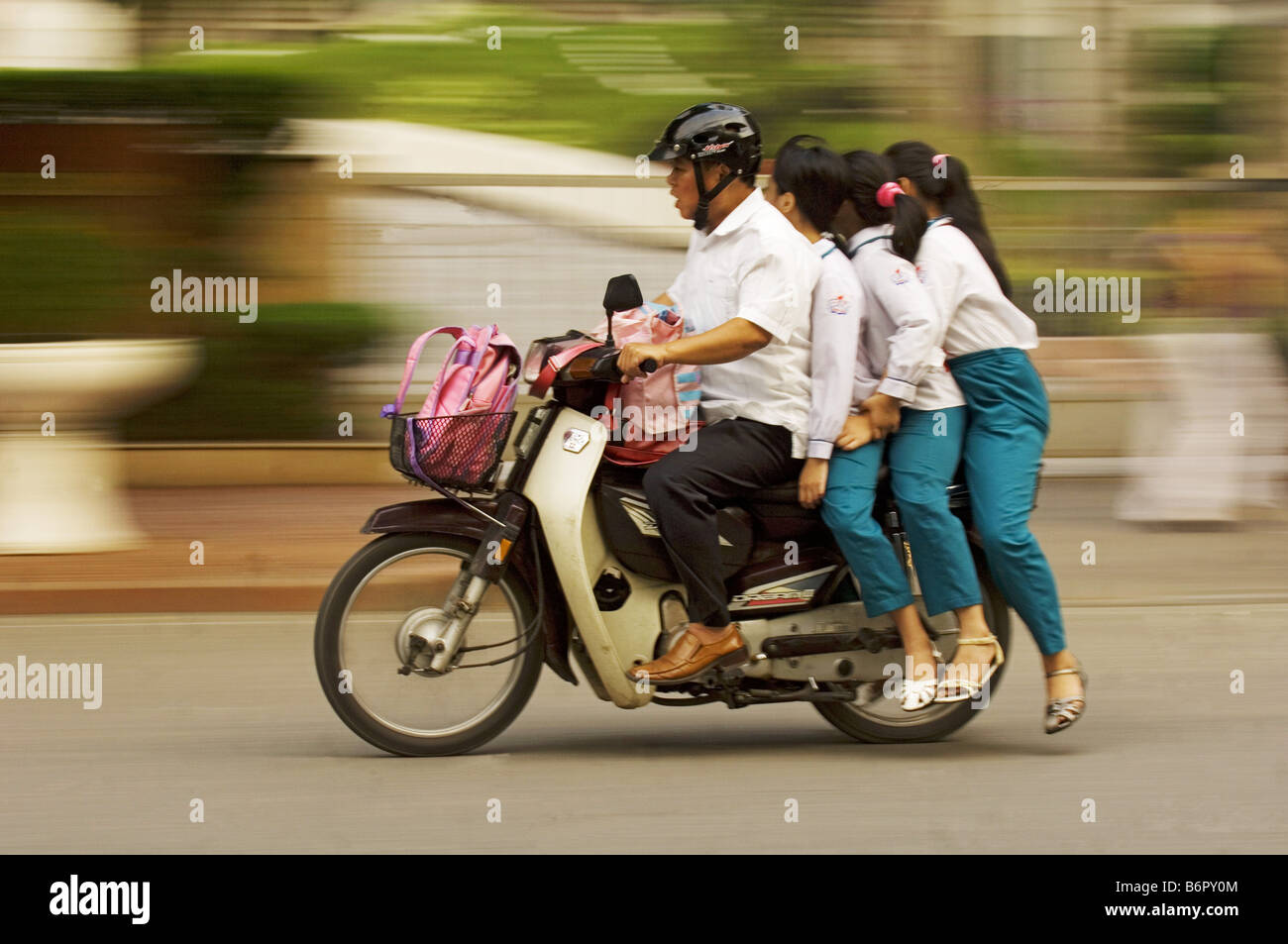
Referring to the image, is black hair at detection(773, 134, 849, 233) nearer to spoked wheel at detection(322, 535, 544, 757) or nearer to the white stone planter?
spoked wheel at detection(322, 535, 544, 757)

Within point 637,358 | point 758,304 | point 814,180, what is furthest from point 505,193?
point 637,358

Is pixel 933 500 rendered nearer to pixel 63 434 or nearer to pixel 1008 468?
pixel 1008 468

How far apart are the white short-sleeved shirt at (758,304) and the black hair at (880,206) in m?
0.24

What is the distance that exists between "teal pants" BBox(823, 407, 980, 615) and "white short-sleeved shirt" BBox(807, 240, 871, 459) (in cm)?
11

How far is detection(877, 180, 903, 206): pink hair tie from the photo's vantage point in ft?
16.7

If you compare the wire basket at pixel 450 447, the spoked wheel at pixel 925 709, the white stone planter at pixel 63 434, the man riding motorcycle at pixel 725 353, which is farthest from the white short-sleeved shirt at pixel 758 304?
the white stone planter at pixel 63 434

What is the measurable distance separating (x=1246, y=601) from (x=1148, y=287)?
11.6 ft

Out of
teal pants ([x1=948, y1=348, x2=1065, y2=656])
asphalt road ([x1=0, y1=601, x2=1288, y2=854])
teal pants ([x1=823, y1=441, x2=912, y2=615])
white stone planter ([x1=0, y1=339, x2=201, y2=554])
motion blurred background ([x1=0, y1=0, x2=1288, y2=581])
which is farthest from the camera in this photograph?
motion blurred background ([x1=0, y1=0, x2=1288, y2=581])

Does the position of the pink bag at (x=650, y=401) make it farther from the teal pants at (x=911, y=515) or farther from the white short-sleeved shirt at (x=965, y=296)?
the white short-sleeved shirt at (x=965, y=296)

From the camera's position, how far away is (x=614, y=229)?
416 inches

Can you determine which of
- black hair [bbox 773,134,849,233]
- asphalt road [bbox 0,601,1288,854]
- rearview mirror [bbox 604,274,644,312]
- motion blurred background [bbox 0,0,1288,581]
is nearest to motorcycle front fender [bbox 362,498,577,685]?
asphalt road [bbox 0,601,1288,854]

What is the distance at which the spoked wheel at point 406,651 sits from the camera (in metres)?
5.04

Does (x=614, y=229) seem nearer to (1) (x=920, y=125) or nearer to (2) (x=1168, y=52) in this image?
(1) (x=920, y=125)

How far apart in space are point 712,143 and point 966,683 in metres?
1.69
